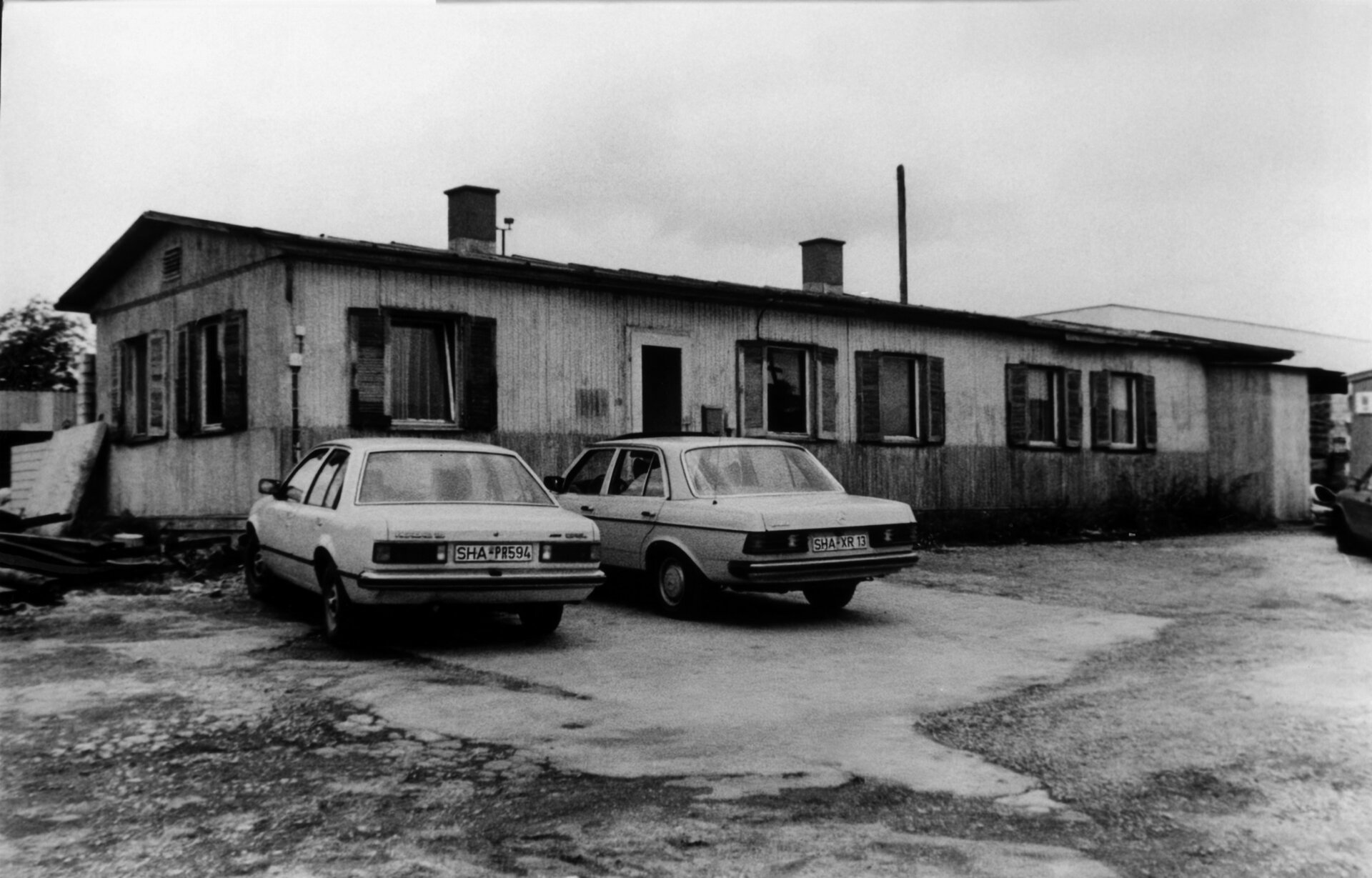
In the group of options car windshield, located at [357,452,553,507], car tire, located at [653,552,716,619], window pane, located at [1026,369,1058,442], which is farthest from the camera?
window pane, located at [1026,369,1058,442]

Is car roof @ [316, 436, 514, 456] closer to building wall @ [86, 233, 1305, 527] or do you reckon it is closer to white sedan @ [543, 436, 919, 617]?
white sedan @ [543, 436, 919, 617]

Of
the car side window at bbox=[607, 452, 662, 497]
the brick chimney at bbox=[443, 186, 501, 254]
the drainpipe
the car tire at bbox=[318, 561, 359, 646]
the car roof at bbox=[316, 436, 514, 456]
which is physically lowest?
the car tire at bbox=[318, 561, 359, 646]

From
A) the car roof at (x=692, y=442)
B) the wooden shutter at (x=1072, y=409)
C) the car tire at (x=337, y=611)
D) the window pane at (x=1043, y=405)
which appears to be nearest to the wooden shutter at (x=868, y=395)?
the window pane at (x=1043, y=405)

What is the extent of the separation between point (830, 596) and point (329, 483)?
14.3 ft

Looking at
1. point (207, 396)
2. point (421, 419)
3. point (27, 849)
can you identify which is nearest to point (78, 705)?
point (27, 849)

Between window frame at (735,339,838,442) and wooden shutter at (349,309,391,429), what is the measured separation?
5237 mm

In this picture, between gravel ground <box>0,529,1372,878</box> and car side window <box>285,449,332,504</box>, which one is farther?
car side window <box>285,449,332,504</box>

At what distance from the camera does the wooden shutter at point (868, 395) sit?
18.4m

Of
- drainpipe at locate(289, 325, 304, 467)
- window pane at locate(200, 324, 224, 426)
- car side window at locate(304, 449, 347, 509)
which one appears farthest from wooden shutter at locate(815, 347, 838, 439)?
car side window at locate(304, 449, 347, 509)

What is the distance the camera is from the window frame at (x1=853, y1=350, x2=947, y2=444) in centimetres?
1855

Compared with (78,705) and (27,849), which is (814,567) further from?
(27,849)

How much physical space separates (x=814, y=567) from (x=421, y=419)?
6.21 m

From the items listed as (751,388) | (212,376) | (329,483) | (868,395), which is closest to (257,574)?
(329,483)

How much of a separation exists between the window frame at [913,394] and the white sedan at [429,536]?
32.4ft
